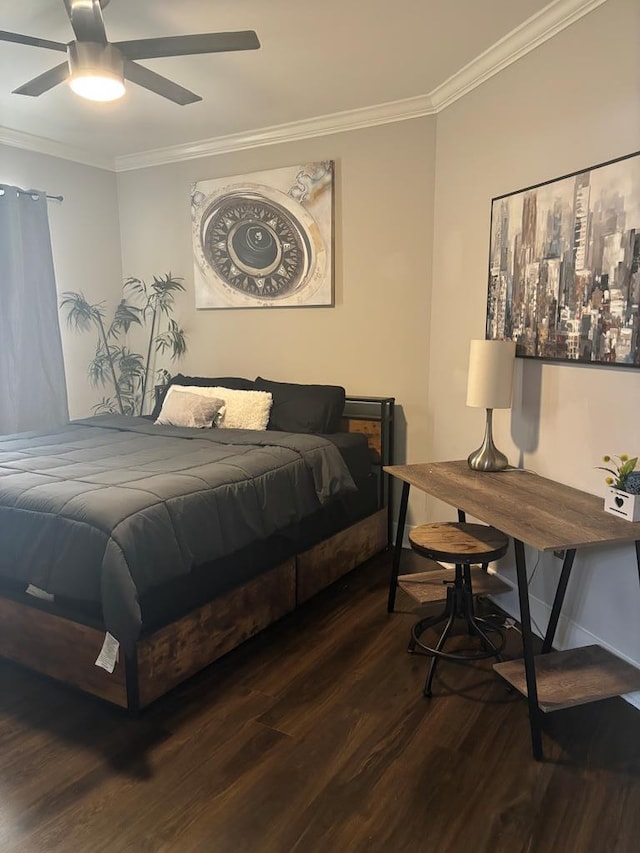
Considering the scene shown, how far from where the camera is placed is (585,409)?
91.0 inches

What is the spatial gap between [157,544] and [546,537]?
1271 millimetres

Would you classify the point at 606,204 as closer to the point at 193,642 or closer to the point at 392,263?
the point at 392,263

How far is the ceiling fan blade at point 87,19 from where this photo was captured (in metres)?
1.97

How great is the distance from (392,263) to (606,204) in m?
1.53

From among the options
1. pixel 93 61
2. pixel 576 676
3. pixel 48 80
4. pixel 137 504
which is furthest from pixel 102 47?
pixel 576 676

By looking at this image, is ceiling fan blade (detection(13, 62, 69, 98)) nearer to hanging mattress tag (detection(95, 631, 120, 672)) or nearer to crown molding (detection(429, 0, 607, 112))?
crown molding (detection(429, 0, 607, 112))

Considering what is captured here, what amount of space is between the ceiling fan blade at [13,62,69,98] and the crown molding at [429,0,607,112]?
1831 millimetres

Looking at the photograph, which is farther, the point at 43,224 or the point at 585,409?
the point at 43,224

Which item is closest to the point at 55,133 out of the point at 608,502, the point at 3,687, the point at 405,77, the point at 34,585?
the point at 405,77

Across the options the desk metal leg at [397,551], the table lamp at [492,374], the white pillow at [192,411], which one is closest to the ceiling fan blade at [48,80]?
the white pillow at [192,411]

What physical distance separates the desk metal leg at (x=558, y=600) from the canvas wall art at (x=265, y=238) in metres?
2.18

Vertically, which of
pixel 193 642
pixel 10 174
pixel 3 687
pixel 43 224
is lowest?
pixel 3 687

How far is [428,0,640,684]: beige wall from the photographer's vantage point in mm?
2119

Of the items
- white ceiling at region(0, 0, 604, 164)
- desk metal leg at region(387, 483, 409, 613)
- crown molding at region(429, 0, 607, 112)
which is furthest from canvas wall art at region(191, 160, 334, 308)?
desk metal leg at region(387, 483, 409, 613)
